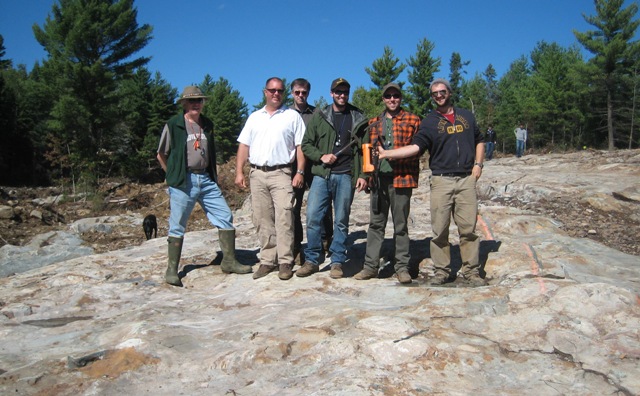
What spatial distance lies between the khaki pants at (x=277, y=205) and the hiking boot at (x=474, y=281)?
1.74m

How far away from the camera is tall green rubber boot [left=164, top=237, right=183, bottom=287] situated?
5.07 metres

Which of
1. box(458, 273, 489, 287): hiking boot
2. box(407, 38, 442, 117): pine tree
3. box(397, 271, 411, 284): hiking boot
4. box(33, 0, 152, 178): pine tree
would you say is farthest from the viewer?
box(407, 38, 442, 117): pine tree

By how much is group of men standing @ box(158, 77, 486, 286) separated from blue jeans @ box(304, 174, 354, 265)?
1 centimetres

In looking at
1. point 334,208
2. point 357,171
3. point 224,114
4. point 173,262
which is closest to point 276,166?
point 334,208

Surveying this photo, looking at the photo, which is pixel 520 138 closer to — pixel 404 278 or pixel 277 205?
pixel 404 278

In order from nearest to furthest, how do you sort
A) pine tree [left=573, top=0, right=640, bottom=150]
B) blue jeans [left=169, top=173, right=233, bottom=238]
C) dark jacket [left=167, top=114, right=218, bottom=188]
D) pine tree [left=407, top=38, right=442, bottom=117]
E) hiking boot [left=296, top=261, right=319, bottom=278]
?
1. hiking boot [left=296, top=261, right=319, bottom=278]
2. dark jacket [left=167, top=114, right=218, bottom=188]
3. blue jeans [left=169, top=173, right=233, bottom=238]
4. pine tree [left=573, top=0, right=640, bottom=150]
5. pine tree [left=407, top=38, right=442, bottom=117]

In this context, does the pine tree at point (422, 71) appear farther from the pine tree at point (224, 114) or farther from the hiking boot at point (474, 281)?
the hiking boot at point (474, 281)

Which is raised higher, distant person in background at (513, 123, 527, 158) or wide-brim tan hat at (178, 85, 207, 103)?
distant person in background at (513, 123, 527, 158)

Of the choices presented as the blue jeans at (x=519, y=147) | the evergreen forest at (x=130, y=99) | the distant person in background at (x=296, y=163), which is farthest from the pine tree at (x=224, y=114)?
the distant person in background at (x=296, y=163)

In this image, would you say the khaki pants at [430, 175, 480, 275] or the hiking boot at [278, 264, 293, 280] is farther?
the hiking boot at [278, 264, 293, 280]

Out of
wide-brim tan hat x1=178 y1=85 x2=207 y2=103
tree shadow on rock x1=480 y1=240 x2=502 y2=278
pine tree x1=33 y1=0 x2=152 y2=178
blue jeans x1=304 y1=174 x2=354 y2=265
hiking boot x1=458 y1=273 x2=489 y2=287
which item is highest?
pine tree x1=33 y1=0 x2=152 y2=178

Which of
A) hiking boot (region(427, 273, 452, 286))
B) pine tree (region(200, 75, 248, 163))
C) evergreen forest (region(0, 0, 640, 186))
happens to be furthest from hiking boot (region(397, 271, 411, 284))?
pine tree (region(200, 75, 248, 163))

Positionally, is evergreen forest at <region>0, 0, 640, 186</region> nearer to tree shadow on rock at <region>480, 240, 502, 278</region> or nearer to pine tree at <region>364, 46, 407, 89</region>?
pine tree at <region>364, 46, 407, 89</region>

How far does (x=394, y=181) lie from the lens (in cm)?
452
